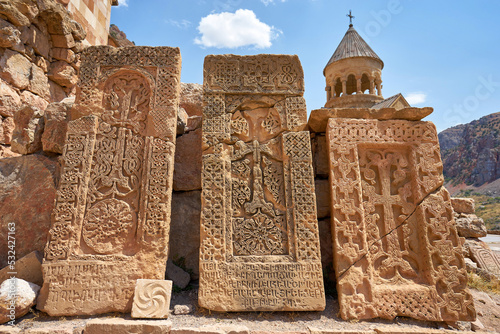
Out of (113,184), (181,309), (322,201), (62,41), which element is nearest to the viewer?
(181,309)

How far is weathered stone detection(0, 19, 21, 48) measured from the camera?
451 centimetres

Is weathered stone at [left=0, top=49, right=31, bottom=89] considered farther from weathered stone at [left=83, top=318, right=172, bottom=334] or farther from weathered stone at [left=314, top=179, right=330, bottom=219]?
weathered stone at [left=314, top=179, right=330, bottom=219]

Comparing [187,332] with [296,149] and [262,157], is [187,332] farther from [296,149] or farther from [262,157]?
[296,149]

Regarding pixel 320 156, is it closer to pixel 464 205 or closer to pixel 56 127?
pixel 464 205

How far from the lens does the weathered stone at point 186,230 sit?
3455 millimetres

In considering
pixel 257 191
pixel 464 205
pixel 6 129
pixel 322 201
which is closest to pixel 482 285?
pixel 464 205

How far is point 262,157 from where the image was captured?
3.27 m

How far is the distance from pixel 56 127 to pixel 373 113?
386cm

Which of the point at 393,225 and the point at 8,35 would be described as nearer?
the point at 393,225

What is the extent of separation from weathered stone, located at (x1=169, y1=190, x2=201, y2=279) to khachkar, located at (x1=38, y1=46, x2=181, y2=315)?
0.66 m

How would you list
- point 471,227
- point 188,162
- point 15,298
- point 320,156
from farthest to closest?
1. point 471,227
2. point 188,162
3. point 320,156
4. point 15,298

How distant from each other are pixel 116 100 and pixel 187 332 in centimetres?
260

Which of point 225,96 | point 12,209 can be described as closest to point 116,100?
point 225,96

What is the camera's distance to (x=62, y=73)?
18.4ft
